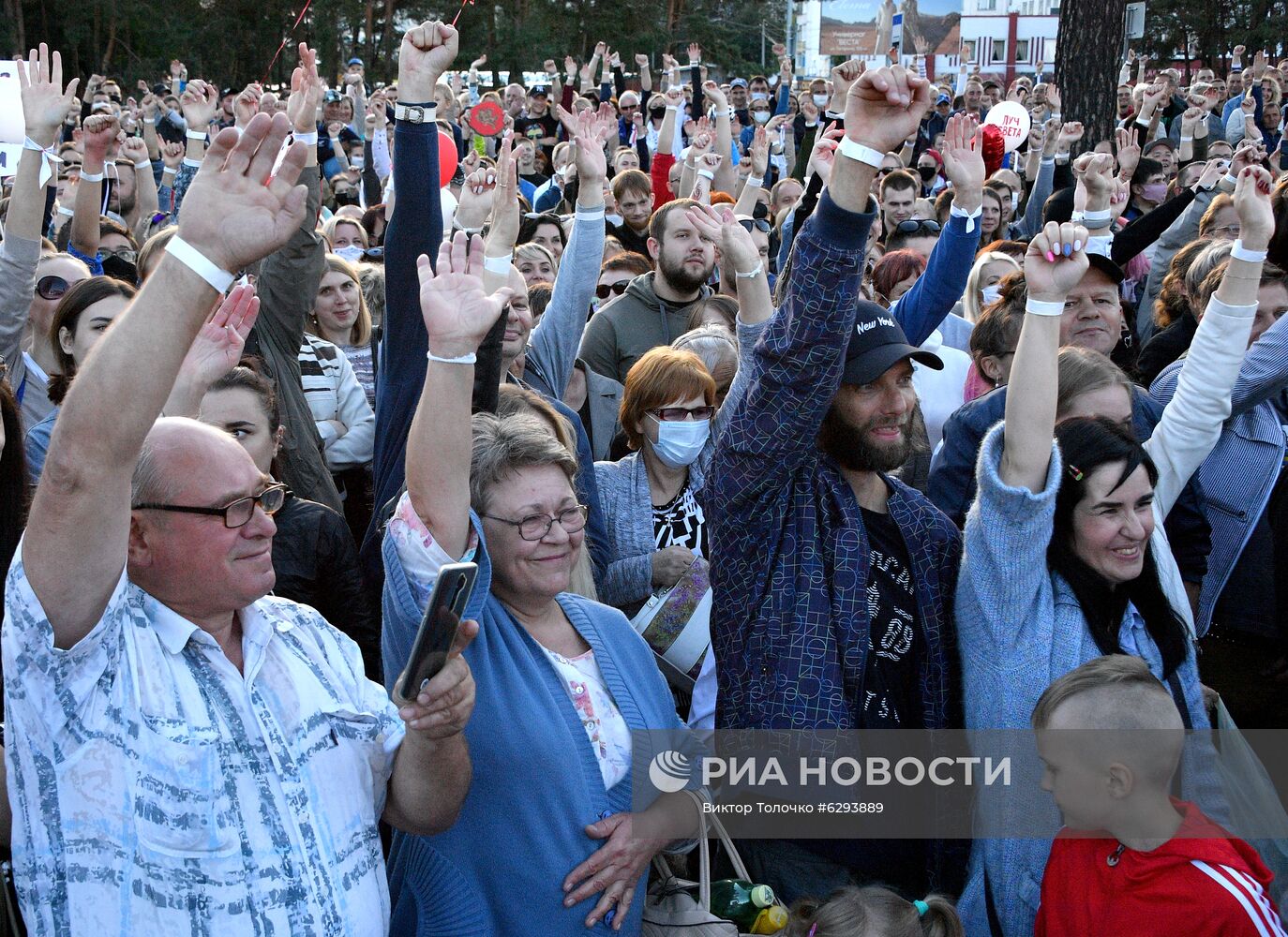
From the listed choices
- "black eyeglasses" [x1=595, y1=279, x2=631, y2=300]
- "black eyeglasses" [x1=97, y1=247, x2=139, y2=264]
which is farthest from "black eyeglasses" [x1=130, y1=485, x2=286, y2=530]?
"black eyeglasses" [x1=97, y1=247, x2=139, y2=264]

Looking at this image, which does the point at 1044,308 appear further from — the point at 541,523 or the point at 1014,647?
the point at 541,523

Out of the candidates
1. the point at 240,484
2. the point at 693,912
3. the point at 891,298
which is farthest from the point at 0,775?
the point at 891,298

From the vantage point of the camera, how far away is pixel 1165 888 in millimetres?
2170

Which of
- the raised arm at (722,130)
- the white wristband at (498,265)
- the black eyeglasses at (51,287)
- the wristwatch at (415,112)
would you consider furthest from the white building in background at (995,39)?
the wristwatch at (415,112)

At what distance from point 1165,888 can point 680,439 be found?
1.79 meters

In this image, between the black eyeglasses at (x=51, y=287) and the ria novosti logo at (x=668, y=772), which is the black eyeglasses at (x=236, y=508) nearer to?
the ria novosti logo at (x=668, y=772)

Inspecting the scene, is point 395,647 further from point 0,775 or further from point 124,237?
point 124,237

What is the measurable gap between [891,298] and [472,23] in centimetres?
2426

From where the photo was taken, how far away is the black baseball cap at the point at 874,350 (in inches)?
106

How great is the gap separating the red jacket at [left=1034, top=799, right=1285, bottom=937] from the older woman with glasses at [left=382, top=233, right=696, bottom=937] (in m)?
0.71

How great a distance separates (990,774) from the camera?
2.60m

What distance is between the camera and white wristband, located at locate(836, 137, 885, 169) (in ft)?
7.52

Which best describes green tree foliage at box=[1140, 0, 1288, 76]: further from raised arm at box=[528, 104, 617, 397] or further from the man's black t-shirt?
the man's black t-shirt

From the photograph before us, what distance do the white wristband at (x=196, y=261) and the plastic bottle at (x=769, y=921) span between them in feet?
5.09
